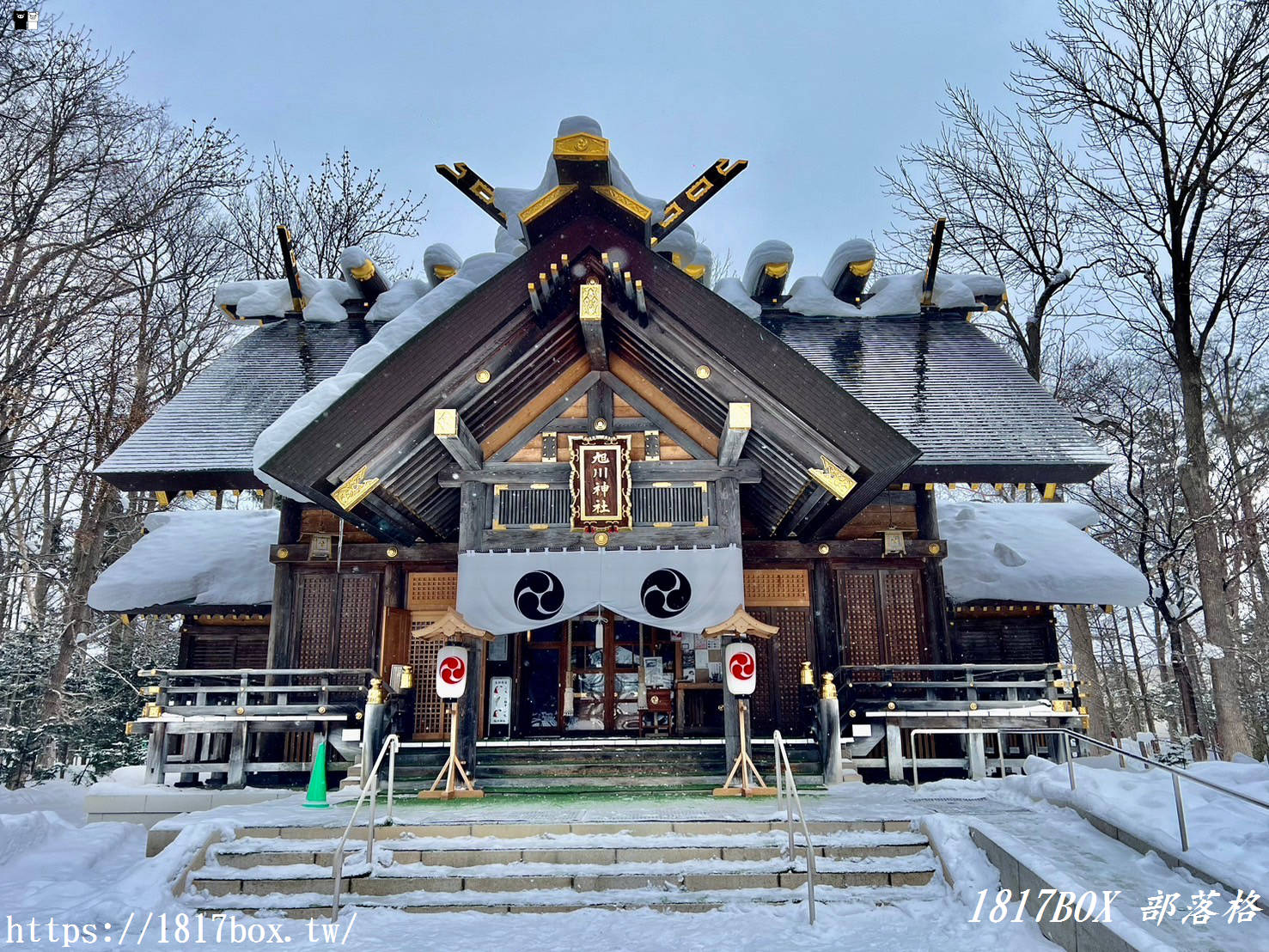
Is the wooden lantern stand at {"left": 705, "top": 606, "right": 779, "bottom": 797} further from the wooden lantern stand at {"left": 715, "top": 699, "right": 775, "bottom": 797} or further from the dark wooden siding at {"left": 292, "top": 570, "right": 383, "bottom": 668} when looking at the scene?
the dark wooden siding at {"left": 292, "top": 570, "right": 383, "bottom": 668}

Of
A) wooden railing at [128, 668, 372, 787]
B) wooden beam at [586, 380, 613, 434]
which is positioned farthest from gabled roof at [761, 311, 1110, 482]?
wooden railing at [128, 668, 372, 787]

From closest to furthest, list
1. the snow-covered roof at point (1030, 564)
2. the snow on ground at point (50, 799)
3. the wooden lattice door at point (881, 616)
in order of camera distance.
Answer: the snow on ground at point (50, 799)
the wooden lattice door at point (881, 616)
the snow-covered roof at point (1030, 564)

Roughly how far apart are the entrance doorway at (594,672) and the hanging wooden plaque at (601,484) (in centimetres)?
357

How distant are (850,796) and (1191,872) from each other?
3.50 m

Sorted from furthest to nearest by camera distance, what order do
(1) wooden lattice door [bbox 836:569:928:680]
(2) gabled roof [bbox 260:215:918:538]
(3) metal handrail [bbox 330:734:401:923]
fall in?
(1) wooden lattice door [bbox 836:569:928:680], (2) gabled roof [bbox 260:215:918:538], (3) metal handrail [bbox 330:734:401:923]

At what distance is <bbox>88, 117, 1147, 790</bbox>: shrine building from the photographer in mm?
8547

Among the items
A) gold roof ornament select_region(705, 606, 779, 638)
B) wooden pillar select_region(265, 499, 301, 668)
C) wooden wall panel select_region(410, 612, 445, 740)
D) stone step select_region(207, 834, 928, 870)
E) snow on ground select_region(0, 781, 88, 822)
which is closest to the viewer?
stone step select_region(207, 834, 928, 870)

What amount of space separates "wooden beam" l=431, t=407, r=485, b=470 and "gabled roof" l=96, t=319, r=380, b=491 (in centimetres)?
369

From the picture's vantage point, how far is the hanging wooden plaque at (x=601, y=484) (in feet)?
30.7

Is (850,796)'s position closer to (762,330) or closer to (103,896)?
(762,330)

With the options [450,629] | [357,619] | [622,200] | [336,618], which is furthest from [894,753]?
[336,618]

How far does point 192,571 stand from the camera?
12.8 meters

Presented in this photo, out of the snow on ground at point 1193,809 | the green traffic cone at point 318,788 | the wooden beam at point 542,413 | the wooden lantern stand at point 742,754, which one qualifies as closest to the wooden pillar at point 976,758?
the snow on ground at point 1193,809

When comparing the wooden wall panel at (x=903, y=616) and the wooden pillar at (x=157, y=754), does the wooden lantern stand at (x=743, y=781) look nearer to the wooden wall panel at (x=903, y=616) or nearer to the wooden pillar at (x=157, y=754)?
the wooden wall panel at (x=903, y=616)
